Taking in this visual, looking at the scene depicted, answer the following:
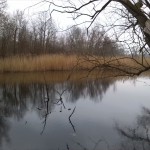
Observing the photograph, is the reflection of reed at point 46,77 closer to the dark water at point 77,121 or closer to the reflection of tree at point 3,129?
the dark water at point 77,121

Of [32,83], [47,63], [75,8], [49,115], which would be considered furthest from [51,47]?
[75,8]

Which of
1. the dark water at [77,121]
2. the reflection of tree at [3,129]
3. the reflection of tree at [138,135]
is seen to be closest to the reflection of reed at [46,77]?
the dark water at [77,121]

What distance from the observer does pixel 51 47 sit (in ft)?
67.6

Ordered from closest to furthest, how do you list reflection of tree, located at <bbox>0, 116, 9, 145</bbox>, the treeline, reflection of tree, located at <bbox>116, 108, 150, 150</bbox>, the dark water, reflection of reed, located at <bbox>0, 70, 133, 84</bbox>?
reflection of tree, located at <bbox>116, 108, 150, 150</bbox>
the dark water
reflection of tree, located at <bbox>0, 116, 9, 145</bbox>
reflection of reed, located at <bbox>0, 70, 133, 84</bbox>
the treeline

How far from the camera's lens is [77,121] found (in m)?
5.24

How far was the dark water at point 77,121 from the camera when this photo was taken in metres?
4.10

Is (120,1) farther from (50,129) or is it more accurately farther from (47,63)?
(47,63)

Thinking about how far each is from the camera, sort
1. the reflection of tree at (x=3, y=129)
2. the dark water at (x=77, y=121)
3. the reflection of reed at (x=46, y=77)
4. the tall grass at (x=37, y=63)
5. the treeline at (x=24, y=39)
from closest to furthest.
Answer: the dark water at (x=77, y=121), the reflection of tree at (x=3, y=129), the reflection of reed at (x=46, y=77), the tall grass at (x=37, y=63), the treeline at (x=24, y=39)

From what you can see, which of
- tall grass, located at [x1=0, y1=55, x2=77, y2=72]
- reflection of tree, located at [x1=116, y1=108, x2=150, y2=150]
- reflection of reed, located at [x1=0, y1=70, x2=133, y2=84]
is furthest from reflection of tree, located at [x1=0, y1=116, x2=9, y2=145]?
tall grass, located at [x1=0, y1=55, x2=77, y2=72]

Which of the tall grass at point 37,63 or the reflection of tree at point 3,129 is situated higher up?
the tall grass at point 37,63

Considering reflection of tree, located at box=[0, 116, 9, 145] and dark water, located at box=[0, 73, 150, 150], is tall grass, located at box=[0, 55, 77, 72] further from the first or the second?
reflection of tree, located at box=[0, 116, 9, 145]

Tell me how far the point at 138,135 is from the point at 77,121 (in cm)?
118

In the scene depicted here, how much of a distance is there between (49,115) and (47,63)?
830cm

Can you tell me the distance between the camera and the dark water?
13.5ft
